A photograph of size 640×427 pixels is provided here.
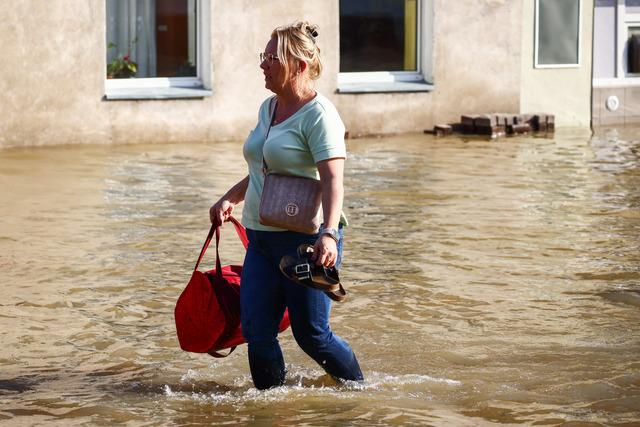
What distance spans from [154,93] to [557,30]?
243 inches

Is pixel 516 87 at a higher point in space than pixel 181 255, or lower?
higher

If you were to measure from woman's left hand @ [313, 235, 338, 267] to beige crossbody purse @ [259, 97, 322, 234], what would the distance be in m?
0.18

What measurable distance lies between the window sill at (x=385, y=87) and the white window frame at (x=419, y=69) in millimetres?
32

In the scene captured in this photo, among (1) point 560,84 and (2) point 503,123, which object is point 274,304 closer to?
(2) point 503,123

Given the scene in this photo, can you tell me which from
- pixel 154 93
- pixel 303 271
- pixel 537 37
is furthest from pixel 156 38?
pixel 303 271

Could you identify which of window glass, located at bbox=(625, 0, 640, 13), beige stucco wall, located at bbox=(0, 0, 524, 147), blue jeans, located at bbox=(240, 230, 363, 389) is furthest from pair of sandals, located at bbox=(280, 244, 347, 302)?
window glass, located at bbox=(625, 0, 640, 13)

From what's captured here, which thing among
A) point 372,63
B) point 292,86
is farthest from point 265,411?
point 372,63

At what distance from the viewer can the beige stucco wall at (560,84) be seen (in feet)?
61.8

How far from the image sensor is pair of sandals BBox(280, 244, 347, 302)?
493 cm

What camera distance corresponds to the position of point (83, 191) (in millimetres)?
11930

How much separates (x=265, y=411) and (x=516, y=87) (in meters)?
13.8

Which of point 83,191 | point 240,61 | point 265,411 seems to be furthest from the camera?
point 240,61

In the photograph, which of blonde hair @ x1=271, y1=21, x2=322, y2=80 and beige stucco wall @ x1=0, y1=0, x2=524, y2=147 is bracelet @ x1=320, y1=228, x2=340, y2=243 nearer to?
blonde hair @ x1=271, y1=21, x2=322, y2=80

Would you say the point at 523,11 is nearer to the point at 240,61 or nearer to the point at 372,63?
the point at 372,63
